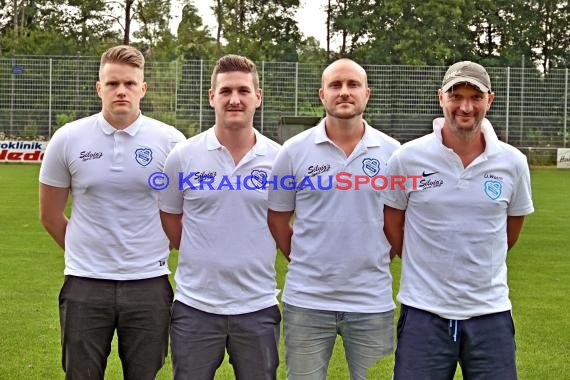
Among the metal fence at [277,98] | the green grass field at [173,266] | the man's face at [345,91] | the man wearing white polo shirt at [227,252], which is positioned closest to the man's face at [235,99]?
the man wearing white polo shirt at [227,252]

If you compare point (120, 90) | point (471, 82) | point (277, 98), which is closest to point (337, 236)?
point (471, 82)

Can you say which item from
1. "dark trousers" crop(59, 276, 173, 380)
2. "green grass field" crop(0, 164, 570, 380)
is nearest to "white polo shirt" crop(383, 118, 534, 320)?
"dark trousers" crop(59, 276, 173, 380)

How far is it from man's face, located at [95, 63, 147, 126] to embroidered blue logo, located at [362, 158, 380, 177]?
1252 millimetres

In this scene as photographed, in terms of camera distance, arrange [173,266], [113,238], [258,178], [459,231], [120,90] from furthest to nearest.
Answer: [173,266], [120,90], [113,238], [258,178], [459,231]

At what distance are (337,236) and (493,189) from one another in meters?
0.76

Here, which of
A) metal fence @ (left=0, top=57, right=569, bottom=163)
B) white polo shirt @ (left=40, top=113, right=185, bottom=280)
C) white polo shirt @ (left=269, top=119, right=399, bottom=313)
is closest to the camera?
white polo shirt @ (left=269, top=119, right=399, bottom=313)

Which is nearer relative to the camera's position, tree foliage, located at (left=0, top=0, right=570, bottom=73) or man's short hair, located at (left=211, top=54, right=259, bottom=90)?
man's short hair, located at (left=211, top=54, right=259, bottom=90)

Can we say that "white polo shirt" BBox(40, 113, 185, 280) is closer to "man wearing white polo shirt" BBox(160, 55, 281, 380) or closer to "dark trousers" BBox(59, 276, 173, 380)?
"dark trousers" BBox(59, 276, 173, 380)

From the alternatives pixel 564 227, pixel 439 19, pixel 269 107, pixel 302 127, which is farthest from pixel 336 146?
pixel 439 19

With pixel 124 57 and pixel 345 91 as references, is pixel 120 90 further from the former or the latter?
pixel 345 91

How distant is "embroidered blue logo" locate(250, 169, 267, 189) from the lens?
4363 mm

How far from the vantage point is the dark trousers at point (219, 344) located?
4270mm

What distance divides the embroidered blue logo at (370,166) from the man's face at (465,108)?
17.0 inches

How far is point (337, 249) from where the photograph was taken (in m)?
4.26
